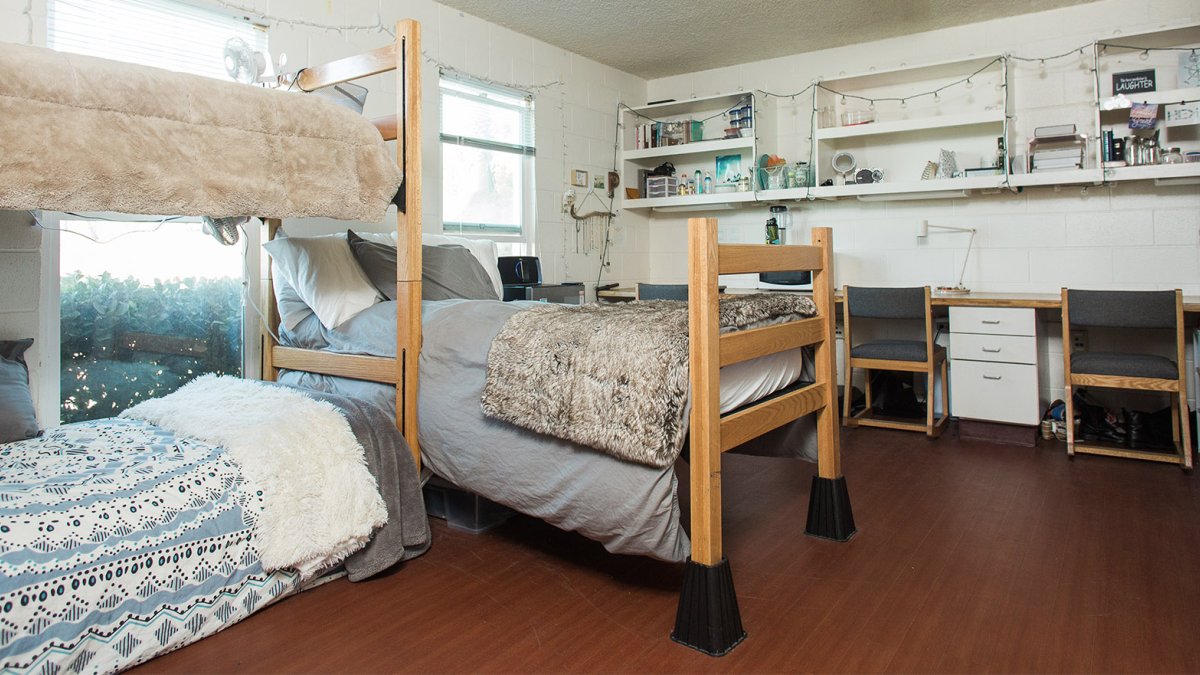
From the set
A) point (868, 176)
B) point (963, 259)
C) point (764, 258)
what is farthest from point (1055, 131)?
point (764, 258)

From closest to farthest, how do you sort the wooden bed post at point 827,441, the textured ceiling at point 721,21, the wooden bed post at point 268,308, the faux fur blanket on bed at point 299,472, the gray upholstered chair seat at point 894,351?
1. the faux fur blanket on bed at point 299,472
2. the wooden bed post at point 827,441
3. the wooden bed post at point 268,308
4. the gray upholstered chair seat at point 894,351
5. the textured ceiling at point 721,21

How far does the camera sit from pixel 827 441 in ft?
7.48

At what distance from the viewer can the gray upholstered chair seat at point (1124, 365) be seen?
3.16 metres

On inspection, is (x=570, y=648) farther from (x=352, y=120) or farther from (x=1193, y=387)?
(x=1193, y=387)

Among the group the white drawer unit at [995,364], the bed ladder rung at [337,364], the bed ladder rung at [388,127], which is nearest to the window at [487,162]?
the bed ladder rung at [337,364]

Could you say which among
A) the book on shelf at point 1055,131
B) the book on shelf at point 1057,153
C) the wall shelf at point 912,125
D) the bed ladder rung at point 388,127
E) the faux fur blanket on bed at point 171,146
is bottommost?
the faux fur blanket on bed at point 171,146

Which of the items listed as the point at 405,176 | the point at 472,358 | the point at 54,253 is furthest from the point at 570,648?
the point at 54,253

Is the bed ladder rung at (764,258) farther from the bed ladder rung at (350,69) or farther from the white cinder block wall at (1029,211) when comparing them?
the white cinder block wall at (1029,211)

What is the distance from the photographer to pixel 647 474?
171 centimetres

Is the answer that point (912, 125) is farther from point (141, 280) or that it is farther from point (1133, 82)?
point (141, 280)

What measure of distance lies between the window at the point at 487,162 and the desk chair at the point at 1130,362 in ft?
9.48

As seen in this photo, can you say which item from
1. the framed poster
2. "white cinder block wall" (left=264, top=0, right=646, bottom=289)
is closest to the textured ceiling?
"white cinder block wall" (left=264, top=0, right=646, bottom=289)

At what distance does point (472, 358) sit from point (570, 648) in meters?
0.86

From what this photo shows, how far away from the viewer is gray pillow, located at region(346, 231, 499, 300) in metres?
2.74
